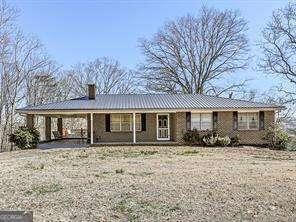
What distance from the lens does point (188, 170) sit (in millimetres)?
13945

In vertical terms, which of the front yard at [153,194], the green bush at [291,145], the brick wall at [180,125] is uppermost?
the brick wall at [180,125]

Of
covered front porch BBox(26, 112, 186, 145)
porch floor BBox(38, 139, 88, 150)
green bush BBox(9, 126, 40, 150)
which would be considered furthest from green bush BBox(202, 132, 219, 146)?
green bush BBox(9, 126, 40, 150)

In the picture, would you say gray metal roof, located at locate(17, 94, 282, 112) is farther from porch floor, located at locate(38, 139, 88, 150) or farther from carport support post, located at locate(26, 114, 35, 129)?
porch floor, located at locate(38, 139, 88, 150)

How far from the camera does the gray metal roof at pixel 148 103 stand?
2811 centimetres

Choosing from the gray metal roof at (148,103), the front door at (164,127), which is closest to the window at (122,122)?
the gray metal roof at (148,103)

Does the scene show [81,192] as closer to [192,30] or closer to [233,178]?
[233,178]

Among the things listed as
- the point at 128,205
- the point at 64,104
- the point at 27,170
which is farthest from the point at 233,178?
the point at 64,104

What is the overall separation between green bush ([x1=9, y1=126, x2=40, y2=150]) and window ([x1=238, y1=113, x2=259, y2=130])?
1383cm

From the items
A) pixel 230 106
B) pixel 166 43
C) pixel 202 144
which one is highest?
pixel 166 43

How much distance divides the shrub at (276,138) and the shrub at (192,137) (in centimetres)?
456

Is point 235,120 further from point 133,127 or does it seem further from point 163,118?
point 133,127

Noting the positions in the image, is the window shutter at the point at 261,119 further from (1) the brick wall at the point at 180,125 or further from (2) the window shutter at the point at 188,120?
(1) the brick wall at the point at 180,125

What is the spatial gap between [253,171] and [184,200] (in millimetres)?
4837

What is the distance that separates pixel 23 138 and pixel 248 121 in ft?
49.0
